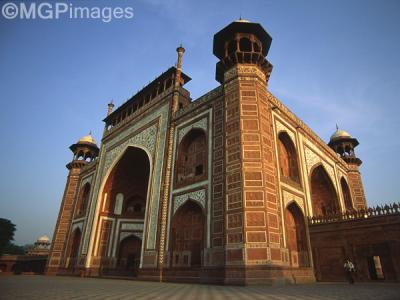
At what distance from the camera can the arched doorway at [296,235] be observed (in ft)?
46.8

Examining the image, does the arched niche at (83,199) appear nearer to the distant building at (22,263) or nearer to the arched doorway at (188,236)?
the distant building at (22,263)

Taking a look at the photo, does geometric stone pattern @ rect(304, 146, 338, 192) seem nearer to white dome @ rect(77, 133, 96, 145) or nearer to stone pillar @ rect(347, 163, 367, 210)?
stone pillar @ rect(347, 163, 367, 210)

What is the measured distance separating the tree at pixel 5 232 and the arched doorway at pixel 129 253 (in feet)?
93.6

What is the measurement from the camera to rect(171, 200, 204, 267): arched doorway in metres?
13.9

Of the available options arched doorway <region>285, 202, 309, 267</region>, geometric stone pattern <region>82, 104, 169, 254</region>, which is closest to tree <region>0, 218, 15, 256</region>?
geometric stone pattern <region>82, 104, 169, 254</region>

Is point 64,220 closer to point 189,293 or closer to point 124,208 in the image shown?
point 124,208

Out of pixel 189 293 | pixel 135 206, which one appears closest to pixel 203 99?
pixel 189 293

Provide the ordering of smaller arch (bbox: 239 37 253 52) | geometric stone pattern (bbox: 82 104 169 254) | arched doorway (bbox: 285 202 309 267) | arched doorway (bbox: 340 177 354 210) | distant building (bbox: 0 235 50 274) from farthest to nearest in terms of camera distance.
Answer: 1. distant building (bbox: 0 235 50 274)
2. arched doorway (bbox: 340 177 354 210)
3. smaller arch (bbox: 239 37 253 52)
4. geometric stone pattern (bbox: 82 104 169 254)
5. arched doorway (bbox: 285 202 309 267)

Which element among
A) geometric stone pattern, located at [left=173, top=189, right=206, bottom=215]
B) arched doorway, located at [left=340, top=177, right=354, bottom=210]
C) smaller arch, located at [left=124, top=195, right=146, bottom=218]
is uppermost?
arched doorway, located at [left=340, top=177, right=354, bottom=210]

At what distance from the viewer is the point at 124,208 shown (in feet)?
80.6

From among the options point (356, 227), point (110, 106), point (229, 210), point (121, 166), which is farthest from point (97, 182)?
point (356, 227)

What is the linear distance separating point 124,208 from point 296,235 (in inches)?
598

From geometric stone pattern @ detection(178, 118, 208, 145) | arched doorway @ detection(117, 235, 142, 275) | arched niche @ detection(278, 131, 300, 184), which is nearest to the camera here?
geometric stone pattern @ detection(178, 118, 208, 145)

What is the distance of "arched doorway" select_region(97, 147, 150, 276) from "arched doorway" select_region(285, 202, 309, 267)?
11.9m
